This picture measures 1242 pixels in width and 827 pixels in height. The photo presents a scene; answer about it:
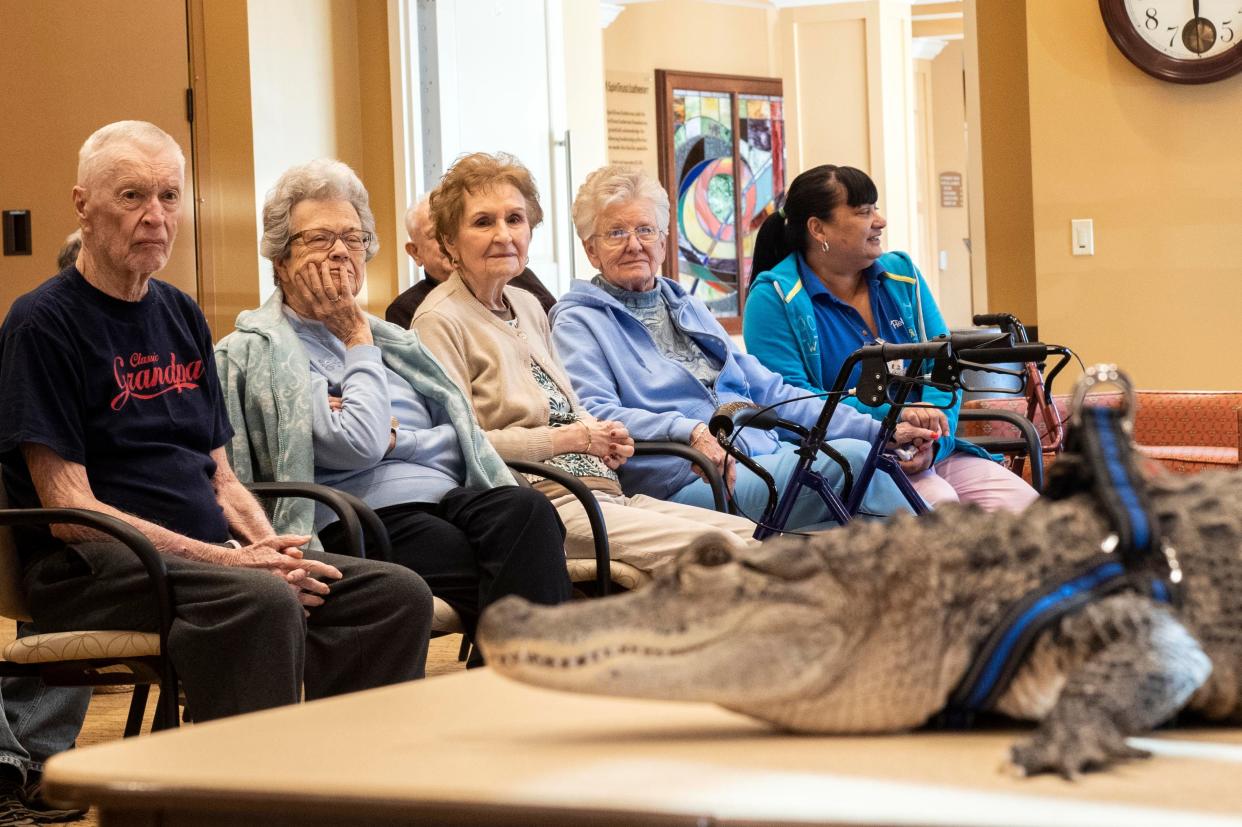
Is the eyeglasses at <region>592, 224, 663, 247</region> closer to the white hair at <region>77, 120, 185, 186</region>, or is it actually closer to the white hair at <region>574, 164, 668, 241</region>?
the white hair at <region>574, 164, 668, 241</region>

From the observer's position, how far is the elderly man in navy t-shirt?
7.70 feet

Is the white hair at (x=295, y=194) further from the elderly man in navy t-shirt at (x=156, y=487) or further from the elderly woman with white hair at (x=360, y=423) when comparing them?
Answer: the elderly man in navy t-shirt at (x=156, y=487)

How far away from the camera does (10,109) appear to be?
565cm

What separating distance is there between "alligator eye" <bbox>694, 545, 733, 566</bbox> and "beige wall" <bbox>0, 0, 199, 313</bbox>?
205 inches

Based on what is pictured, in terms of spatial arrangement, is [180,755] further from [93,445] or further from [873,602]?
[93,445]

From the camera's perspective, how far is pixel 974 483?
377 centimetres

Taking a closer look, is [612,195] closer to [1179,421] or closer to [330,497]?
[330,497]

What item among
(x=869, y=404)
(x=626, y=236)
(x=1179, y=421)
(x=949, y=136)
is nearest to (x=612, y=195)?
(x=626, y=236)

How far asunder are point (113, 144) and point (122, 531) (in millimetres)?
780

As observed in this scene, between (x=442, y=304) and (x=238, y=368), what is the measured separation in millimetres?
621

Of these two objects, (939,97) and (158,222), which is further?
(939,97)

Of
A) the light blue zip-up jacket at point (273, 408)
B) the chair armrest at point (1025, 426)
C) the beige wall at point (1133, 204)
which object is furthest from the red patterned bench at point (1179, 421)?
the light blue zip-up jacket at point (273, 408)

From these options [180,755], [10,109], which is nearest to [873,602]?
[180,755]

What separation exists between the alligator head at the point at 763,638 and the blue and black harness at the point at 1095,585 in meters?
0.03
